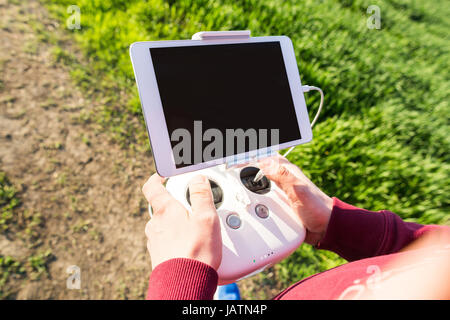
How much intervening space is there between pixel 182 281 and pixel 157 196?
0.40 metres

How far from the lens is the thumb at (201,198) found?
0.95 m

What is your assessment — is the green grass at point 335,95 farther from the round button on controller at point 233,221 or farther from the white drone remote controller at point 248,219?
the round button on controller at point 233,221

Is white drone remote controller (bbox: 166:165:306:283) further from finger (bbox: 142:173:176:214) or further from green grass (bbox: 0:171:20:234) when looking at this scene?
green grass (bbox: 0:171:20:234)

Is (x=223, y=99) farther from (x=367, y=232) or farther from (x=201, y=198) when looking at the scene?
(x=367, y=232)

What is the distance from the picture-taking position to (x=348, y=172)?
95.0 inches

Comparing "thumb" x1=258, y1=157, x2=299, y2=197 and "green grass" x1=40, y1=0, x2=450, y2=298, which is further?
"green grass" x1=40, y1=0, x2=450, y2=298

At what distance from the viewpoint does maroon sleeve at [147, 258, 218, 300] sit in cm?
76

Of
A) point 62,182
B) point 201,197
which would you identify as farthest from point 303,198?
point 62,182

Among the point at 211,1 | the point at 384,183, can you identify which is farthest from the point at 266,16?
the point at 384,183

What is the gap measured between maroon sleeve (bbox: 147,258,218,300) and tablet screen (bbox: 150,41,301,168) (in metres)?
0.36

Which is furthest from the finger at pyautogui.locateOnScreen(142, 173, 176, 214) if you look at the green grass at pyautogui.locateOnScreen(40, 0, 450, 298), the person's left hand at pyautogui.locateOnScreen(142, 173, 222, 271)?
the green grass at pyautogui.locateOnScreen(40, 0, 450, 298)

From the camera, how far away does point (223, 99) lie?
1.06 meters

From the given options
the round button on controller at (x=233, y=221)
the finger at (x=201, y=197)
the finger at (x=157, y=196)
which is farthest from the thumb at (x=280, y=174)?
the finger at (x=157, y=196)

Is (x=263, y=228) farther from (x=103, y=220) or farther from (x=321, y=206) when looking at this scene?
(x=103, y=220)
